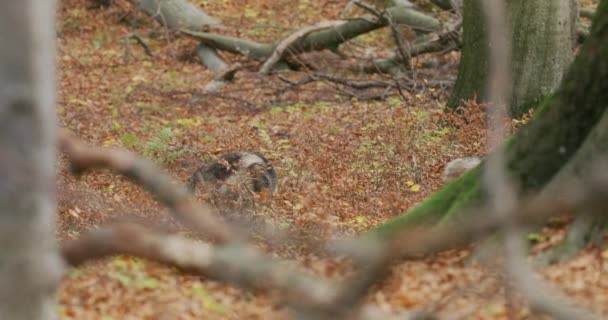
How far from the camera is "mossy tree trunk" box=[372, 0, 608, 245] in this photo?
4949 millimetres

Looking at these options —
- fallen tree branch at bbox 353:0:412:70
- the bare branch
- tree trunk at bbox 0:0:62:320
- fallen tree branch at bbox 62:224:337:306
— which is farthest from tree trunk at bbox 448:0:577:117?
tree trunk at bbox 0:0:62:320

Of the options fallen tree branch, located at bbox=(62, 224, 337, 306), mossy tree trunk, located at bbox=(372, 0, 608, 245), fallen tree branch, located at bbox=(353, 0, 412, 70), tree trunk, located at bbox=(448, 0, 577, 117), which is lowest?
fallen tree branch, located at bbox=(62, 224, 337, 306)

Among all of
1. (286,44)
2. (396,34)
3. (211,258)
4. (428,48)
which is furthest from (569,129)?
(286,44)

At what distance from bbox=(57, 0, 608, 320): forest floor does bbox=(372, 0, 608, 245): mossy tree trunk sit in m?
0.42

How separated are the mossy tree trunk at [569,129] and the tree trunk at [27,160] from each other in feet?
9.26

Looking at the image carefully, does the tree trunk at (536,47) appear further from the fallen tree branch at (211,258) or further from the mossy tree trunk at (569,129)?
the fallen tree branch at (211,258)

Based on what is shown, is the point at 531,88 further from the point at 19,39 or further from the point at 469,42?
the point at 19,39

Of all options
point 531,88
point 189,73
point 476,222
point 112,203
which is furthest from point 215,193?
point 189,73

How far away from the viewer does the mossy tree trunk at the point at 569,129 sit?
4949 mm

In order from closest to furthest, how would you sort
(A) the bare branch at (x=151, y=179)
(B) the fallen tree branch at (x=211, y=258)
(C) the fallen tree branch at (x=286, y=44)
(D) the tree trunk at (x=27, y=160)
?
(D) the tree trunk at (x=27, y=160), (B) the fallen tree branch at (x=211, y=258), (A) the bare branch at (x=151, y=179), (C) the fallen tree branch at (x=286, y=44)

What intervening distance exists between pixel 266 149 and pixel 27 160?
744 cm

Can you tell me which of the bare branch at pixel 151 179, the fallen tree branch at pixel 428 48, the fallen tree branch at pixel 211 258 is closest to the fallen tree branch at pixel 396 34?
the fallen tree branch at pixel 428 48

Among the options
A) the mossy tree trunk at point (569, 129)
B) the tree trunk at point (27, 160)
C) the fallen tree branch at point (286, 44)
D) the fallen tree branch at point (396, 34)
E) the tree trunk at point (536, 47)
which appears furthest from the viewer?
the fallen tree branch at point (286, 44)

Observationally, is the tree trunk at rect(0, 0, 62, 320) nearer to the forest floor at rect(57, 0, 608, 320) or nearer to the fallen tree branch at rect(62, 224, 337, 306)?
the fallen tree branch at rect(62, 224, 337, 306)
